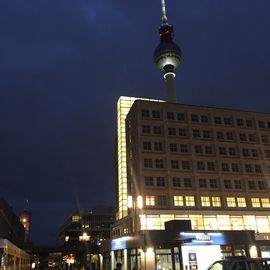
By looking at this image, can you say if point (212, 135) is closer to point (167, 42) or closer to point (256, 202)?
point (256, 202)

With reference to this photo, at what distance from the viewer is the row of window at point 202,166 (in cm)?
7125

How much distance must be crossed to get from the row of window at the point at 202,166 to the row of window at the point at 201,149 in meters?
2.09

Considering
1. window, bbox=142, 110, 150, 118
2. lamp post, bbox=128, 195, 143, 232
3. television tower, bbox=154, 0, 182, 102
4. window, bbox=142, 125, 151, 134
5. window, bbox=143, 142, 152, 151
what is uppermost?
television tower, bbox=154, 0, 182, 102

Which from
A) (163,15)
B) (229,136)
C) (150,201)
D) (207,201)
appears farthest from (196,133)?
(163,15)

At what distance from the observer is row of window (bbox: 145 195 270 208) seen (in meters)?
68.8

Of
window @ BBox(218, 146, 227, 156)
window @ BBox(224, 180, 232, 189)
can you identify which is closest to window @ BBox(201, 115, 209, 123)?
window @ BBox(218, 146, 227, 156)

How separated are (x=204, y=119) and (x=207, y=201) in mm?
17534

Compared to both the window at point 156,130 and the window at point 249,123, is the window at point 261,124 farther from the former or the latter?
the window at point 156,130

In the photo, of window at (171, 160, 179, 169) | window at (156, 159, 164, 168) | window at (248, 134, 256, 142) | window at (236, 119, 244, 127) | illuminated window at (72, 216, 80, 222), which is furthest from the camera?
→ illuminated window at (72, 216, 80, 222)

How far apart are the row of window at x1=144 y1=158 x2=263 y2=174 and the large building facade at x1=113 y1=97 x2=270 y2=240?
0.20 m

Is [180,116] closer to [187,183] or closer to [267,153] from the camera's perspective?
[187,183]

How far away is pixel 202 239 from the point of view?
48.1m

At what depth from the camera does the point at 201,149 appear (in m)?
75.2

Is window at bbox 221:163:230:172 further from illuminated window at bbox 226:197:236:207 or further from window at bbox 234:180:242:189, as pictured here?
illuminated window at bbox 226:197:236:207
